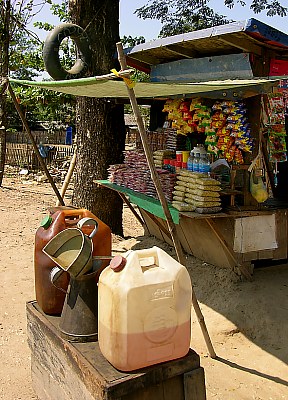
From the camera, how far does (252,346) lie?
12.7ft

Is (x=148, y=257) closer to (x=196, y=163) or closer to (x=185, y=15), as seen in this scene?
(x=196, y=163)

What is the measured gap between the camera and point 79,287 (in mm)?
2408

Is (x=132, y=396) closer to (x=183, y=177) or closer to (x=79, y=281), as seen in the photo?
(x=79, y=281)

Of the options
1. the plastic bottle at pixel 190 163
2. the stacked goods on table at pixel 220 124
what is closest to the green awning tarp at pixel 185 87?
the stacked goods on table at pixel 220 124

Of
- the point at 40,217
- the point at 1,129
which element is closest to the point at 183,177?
the point at 40,217

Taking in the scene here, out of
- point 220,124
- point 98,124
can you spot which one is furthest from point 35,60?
point 220,124

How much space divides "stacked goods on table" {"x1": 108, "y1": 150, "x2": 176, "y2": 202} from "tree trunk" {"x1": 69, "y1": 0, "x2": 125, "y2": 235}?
1.70 feet

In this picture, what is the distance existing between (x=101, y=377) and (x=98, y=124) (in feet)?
16.3

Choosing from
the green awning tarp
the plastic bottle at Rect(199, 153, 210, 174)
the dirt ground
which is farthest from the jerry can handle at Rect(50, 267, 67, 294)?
the plastic bottle at Rect(199, 153, 210, 174)

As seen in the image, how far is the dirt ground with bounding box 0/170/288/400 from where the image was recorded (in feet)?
10.8

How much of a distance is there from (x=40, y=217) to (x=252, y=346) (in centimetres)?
522

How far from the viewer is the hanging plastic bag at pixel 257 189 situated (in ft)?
14.5

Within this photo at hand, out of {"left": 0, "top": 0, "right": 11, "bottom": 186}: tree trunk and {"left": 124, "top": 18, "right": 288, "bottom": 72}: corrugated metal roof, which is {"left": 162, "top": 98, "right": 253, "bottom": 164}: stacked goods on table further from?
{"left": 0, "top": 0, "right": 11, "bottom": 186}: tree trunk

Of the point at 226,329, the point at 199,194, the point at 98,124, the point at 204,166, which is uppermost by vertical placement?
the point at 98,124
